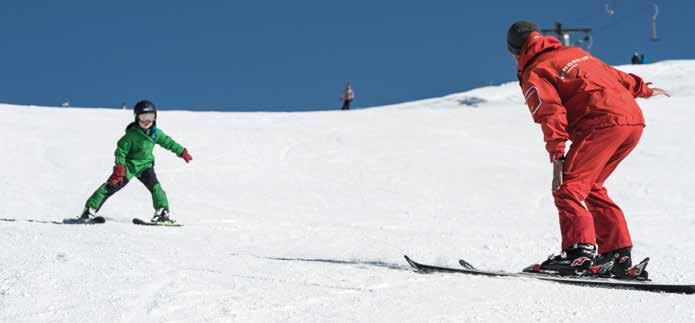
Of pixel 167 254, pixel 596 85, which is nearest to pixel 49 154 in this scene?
pixel 167 254

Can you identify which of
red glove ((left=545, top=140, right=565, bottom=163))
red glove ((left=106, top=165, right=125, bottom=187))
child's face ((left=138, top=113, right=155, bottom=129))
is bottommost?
red glove ((left=106, top=165, right=125, bottom=187))

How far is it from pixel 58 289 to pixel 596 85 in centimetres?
332

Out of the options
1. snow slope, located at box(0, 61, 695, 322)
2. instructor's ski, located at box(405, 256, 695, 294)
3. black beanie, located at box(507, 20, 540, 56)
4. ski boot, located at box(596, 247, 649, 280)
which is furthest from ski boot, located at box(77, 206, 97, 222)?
ski boot, located at box(596, 247, 649, 280)

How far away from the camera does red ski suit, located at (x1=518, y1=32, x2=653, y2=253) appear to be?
4.54m

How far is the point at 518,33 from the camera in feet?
15.9

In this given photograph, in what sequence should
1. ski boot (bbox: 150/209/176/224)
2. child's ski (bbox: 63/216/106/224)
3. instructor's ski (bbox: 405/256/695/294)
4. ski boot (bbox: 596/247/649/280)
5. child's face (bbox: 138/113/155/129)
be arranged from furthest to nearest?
child's face (bbox: 138/113/155/129) < ski boot (bbox: 150/209/176/224) < child's ski (bbox: 63/216/106/224) < ski boot (bbox: 596/247/649/280) < instructor's ski (bbox: 405/256/695/294)

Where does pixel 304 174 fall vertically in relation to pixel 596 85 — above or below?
below

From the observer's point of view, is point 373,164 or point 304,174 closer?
point 304,174

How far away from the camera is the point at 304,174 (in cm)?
1262

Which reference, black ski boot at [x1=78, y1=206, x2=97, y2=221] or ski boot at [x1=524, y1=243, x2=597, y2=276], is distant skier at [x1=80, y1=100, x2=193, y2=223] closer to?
black ski boot at [x1=78, y1=206, x2=97, y2=221]

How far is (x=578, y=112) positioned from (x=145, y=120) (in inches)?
200

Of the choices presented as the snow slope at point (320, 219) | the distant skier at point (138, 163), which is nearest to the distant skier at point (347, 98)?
the snow slope at point (320, 219)

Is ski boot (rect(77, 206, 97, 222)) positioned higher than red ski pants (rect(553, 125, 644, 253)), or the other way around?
red ski pants (rect(553, 125, 644, 253))

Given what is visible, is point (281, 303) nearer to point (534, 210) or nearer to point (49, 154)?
point (534, 210)
